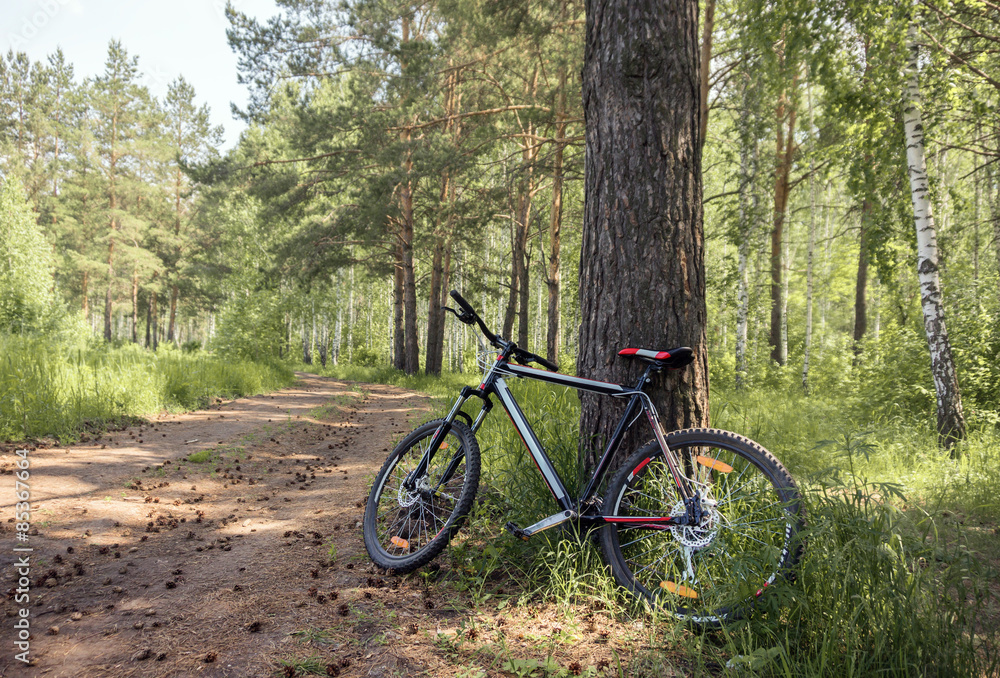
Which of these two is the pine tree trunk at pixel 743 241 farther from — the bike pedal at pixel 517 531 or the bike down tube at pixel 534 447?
the bike pedal at pixel 517 531

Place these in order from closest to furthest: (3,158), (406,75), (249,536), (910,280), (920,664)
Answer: (920,664), (249,536), (406,75), (910,280), (3,158)

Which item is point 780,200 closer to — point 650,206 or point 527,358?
point 650,206

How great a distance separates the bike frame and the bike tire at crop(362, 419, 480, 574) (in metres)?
0.06

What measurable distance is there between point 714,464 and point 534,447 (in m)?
0.91

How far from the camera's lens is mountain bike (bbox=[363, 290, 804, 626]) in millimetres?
2123

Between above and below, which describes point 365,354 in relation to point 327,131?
below

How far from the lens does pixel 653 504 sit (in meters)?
2.57

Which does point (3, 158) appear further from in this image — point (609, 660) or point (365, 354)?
point (609, 660)

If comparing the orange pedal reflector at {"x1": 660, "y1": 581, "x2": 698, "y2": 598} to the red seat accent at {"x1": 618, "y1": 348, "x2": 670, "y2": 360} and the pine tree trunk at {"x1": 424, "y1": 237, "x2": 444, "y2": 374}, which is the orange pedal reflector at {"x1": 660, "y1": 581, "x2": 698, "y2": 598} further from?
the pine tree trunk at {"x1": 424, "y1": 237, "x2": 444, "y2": 374}

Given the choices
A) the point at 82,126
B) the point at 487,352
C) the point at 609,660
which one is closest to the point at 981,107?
the point at 487,352

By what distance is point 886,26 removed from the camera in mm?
5957

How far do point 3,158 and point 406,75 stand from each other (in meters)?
28.7

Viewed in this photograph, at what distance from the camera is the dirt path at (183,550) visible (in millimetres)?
2043

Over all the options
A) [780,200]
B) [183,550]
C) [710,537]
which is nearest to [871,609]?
[710,537]
